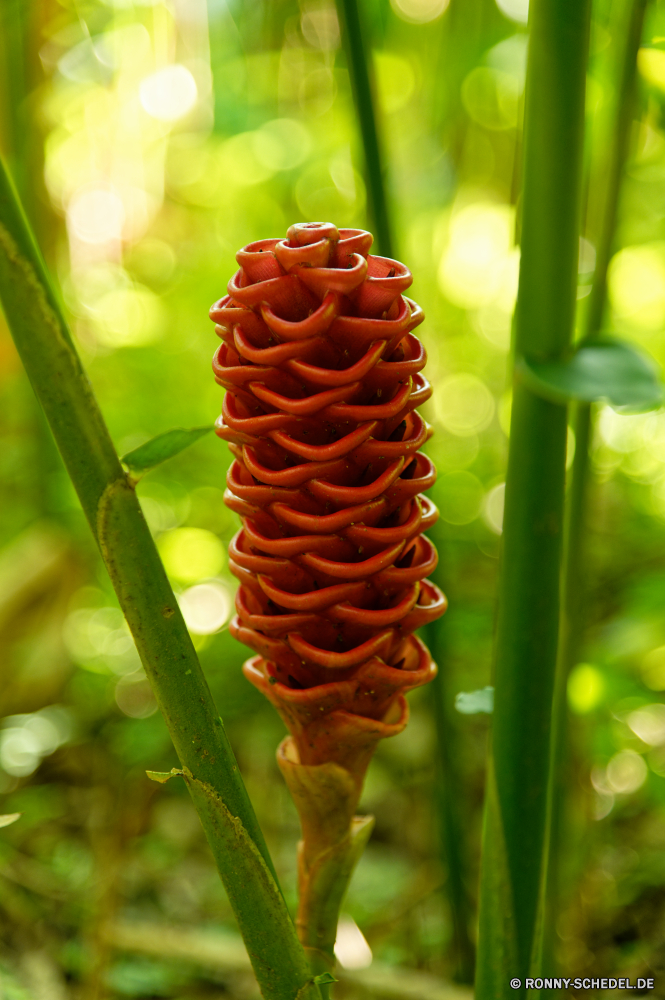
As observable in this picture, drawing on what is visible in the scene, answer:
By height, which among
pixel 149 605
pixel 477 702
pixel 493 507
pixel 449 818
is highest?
pixel 149 605

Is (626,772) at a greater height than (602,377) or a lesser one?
lesser

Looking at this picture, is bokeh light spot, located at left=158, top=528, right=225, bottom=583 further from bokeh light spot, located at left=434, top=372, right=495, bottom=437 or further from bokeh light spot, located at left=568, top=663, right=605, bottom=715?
bokeh light spot, located at left=568, top=663, right=605, bottom=715

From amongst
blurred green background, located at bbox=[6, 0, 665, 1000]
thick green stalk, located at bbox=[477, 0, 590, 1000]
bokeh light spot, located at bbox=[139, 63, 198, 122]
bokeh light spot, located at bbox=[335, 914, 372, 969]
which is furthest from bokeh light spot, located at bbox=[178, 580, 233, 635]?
bokeh light spot, located at bbox=[139, 63, 198, 122]

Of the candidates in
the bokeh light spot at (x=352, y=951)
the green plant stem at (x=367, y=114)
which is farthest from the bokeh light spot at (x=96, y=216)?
the bokeh light spot at (x=352, y=951)

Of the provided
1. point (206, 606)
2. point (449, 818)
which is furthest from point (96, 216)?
point (449, 818)

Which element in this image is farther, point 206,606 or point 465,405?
point 465,405

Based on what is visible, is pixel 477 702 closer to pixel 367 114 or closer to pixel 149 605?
pixel 149 605

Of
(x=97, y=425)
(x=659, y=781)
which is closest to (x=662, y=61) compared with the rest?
(x=97, y=425)
